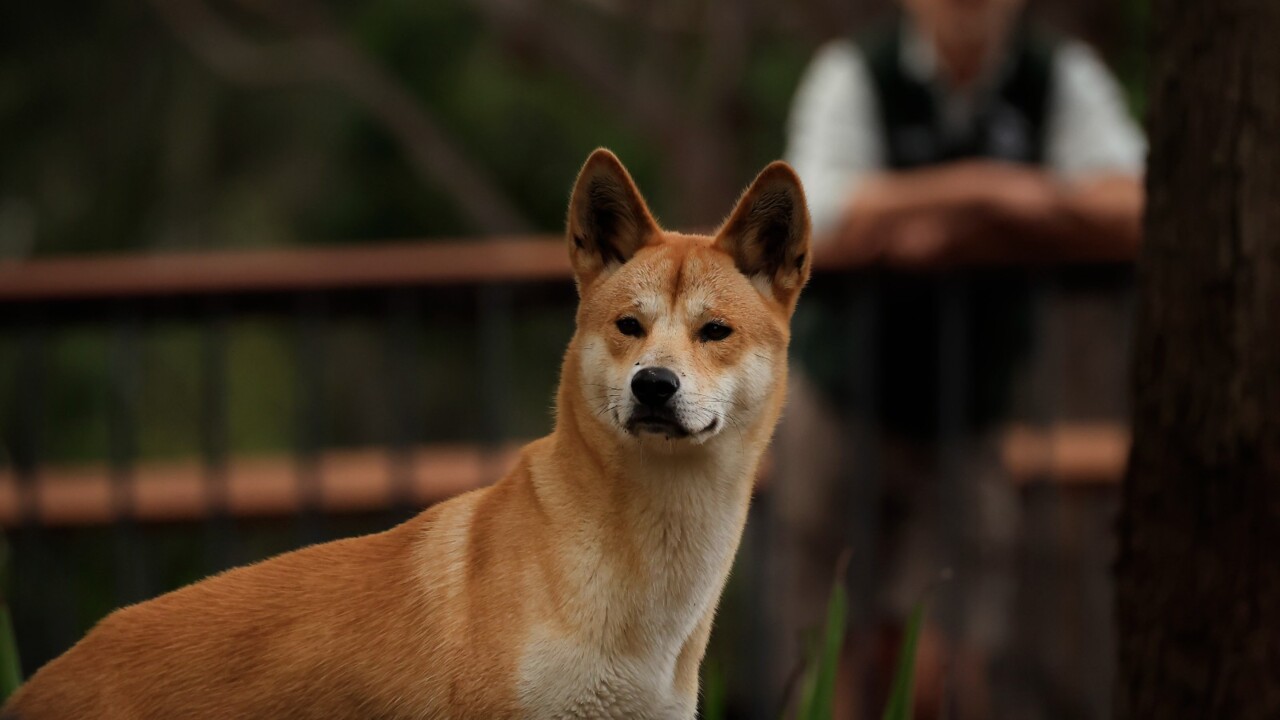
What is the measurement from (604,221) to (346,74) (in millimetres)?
13175

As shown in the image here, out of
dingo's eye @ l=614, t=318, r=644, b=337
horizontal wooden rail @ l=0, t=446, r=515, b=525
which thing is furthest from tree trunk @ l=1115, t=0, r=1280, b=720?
horizontal wooden rail @ l=0, t=446, r=515, b=525

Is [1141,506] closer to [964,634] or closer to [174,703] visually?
[174,703]

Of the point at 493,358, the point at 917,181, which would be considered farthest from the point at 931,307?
the point at 493,358

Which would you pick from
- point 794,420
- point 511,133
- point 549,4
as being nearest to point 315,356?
point 794,420

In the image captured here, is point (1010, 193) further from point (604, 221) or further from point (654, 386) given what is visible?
point (654, 386)

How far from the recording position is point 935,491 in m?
5.34

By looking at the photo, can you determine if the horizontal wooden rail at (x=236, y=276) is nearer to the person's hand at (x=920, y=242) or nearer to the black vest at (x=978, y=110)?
the person's hand at (x=920, y=242)

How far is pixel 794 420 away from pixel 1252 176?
2922 mm

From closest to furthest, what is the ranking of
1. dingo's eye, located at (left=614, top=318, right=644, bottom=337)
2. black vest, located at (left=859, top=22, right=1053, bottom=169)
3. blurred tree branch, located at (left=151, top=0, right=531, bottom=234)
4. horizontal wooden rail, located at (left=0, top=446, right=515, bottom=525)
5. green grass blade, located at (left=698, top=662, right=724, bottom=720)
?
dingo's eye, located at (left=614, top=318, right=644, bottom=337)
green grass blade, located at (left=698, top=662, right=724, bottom=720)
black vest, located at (left=859, top=22, right=1053, bottom=169)
horizontal wooden rail, located at (left=0, top=446, right=515, bottom=525)
blurred tree branch, located at (left=151, top=0, right=531, bottom=234)

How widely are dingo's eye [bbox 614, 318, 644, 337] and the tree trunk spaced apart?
110 centimetres

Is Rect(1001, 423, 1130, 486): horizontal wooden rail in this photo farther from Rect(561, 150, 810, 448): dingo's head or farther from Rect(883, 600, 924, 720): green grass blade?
Rect(561, 150, 810, 448): dingo's head

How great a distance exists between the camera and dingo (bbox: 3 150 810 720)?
2.19m

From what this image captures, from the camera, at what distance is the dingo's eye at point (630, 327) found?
2.42 metres

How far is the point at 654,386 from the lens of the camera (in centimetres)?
226
